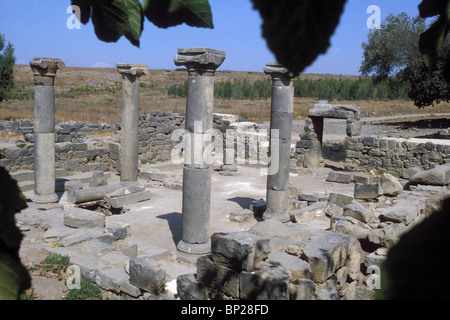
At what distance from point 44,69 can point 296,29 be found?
411 inches

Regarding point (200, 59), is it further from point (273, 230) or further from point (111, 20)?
point (111, 20)

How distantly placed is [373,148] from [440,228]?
1691 cm

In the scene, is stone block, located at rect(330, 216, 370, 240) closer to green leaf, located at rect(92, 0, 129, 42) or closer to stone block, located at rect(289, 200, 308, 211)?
stone block, located at rect(289, 200, 308, 211)

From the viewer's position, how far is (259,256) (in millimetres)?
5656

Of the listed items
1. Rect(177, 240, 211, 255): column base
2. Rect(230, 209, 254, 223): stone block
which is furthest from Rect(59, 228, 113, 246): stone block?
Rect(230, 209, 254, 223): stone block

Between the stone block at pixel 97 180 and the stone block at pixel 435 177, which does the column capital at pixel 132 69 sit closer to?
the stone block at pixel 97 180

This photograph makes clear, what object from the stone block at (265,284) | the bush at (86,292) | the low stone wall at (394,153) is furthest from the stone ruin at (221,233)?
the low stone wall at (394,153)

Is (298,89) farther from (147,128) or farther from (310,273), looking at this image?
(310,273)

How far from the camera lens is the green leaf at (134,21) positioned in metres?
1.36

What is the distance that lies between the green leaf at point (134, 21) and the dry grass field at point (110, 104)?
97.5 feet

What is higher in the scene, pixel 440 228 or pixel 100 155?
pixel 440 228

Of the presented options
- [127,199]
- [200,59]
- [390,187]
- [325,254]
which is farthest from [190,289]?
[390,187]

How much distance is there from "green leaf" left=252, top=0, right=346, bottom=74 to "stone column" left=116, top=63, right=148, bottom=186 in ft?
38.5
